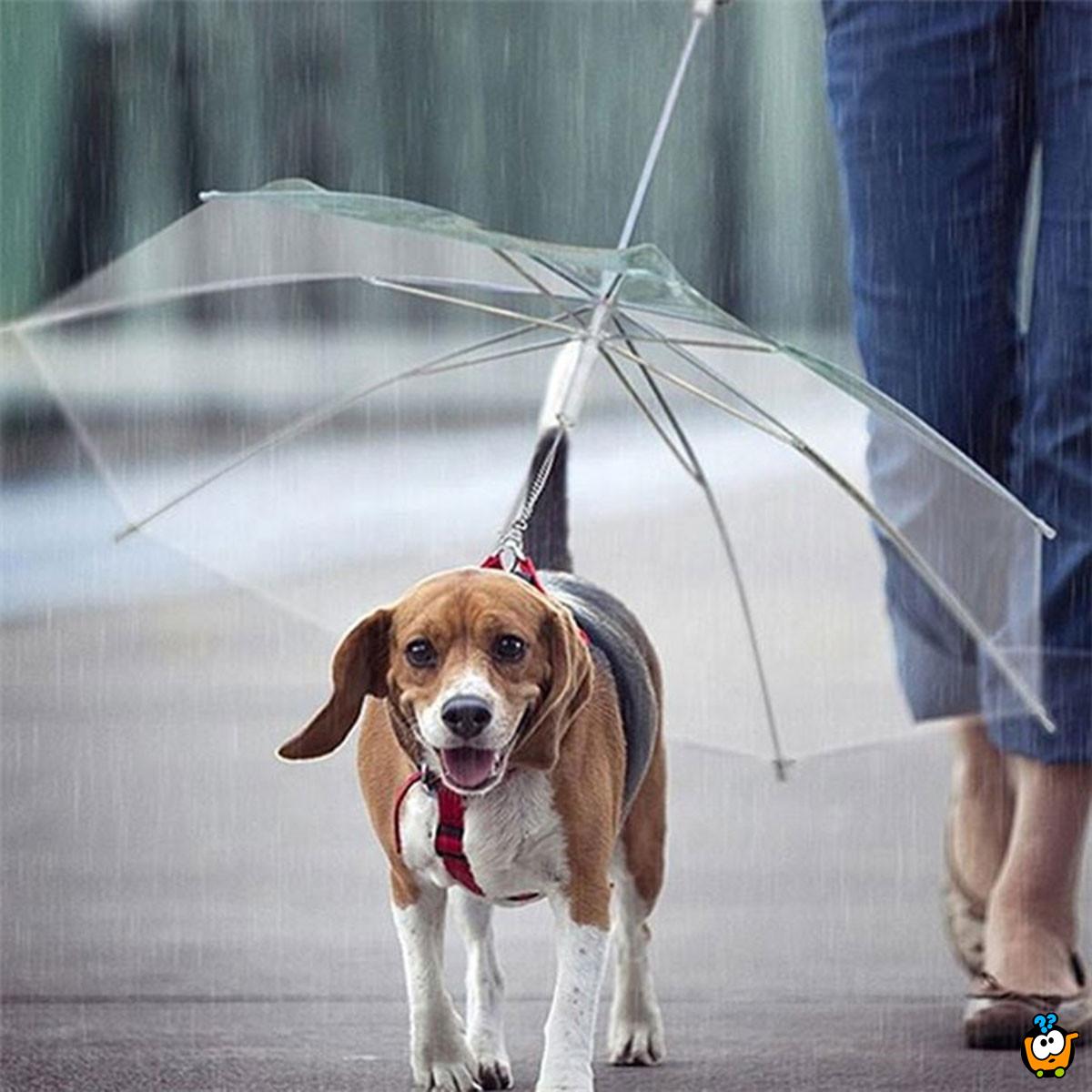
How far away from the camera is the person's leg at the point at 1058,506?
4.62 metres

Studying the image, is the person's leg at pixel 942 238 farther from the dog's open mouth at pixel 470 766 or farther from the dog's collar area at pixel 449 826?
the dog's open mouth at pixel 470 766

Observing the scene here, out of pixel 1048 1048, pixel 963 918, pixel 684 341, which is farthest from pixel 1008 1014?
pixel 684 341

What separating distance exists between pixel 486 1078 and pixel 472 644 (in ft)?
2.55

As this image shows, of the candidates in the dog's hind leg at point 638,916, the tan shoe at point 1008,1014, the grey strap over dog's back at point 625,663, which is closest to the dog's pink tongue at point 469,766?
the grey strap over dog's back at point 625,663

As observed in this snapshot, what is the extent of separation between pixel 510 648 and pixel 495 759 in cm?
12

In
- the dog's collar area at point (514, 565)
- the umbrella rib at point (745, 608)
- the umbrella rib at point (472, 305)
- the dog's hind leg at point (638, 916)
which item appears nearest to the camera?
the dog's collar area at point (514, 565)

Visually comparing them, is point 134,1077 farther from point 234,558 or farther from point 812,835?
point 812,835

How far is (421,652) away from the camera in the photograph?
3461 mm

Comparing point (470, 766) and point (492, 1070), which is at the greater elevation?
point (470, 766)

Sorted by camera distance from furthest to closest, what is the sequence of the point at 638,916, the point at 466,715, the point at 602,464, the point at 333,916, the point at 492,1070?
the point at 602,464 < the point at 333,916 < the point at 638,916 < the point at 492,1070 < the point at 466,715

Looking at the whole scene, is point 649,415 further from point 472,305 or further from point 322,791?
point 322,791

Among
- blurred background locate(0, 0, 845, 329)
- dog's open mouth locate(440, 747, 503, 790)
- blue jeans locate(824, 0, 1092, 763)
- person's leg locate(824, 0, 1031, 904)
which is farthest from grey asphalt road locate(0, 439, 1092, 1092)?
blurred background locate(0, 0, 845, 329)

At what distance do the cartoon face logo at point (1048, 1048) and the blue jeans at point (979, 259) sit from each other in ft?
1.43

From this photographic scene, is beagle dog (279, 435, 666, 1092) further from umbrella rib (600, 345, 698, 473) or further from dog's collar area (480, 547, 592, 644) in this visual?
umbrella rib (600, 345, 698, 473)
